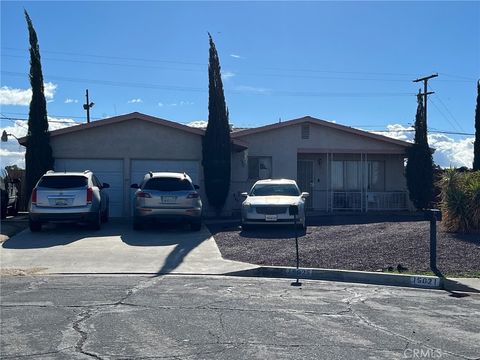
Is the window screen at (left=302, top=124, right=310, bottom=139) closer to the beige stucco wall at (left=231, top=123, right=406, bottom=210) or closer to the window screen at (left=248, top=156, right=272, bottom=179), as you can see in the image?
the beige stucco wall at (left=231, top=123, right=406, bottom=210)

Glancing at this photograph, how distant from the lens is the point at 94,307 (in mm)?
7777

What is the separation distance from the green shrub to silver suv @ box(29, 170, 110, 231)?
361 inches

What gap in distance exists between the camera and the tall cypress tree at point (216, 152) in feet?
68.0

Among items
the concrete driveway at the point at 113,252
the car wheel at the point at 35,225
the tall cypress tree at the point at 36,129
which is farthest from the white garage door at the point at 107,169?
the car wheel at the point at 35,225

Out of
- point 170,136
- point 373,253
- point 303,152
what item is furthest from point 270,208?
point 303,152

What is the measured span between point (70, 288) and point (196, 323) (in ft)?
10.4

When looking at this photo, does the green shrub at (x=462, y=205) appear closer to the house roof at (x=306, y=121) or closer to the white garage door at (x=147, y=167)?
the house roof at (x=306, y=121)

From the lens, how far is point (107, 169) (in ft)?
67.3

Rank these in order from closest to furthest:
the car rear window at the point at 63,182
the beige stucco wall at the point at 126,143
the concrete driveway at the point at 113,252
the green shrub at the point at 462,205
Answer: the concrete driveway at the point at 113,252 → the green shrub at the point at 462,205 → the car rear window at the point at 63,182 → the beige stucco wall at the point at 126,143

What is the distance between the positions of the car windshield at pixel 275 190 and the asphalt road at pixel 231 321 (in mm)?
8210

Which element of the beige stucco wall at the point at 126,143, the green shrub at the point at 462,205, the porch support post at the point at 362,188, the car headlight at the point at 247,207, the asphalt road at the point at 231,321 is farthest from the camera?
the porch support post at the point at 362,188

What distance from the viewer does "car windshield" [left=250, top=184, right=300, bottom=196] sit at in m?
18.1

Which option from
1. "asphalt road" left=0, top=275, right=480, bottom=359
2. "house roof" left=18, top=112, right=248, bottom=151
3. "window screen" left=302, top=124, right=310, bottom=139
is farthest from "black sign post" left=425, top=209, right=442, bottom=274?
"window screen" left=302, top=124, right=310, bottom=139

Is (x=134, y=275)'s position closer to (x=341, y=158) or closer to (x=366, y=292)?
(x=366, y=292)
